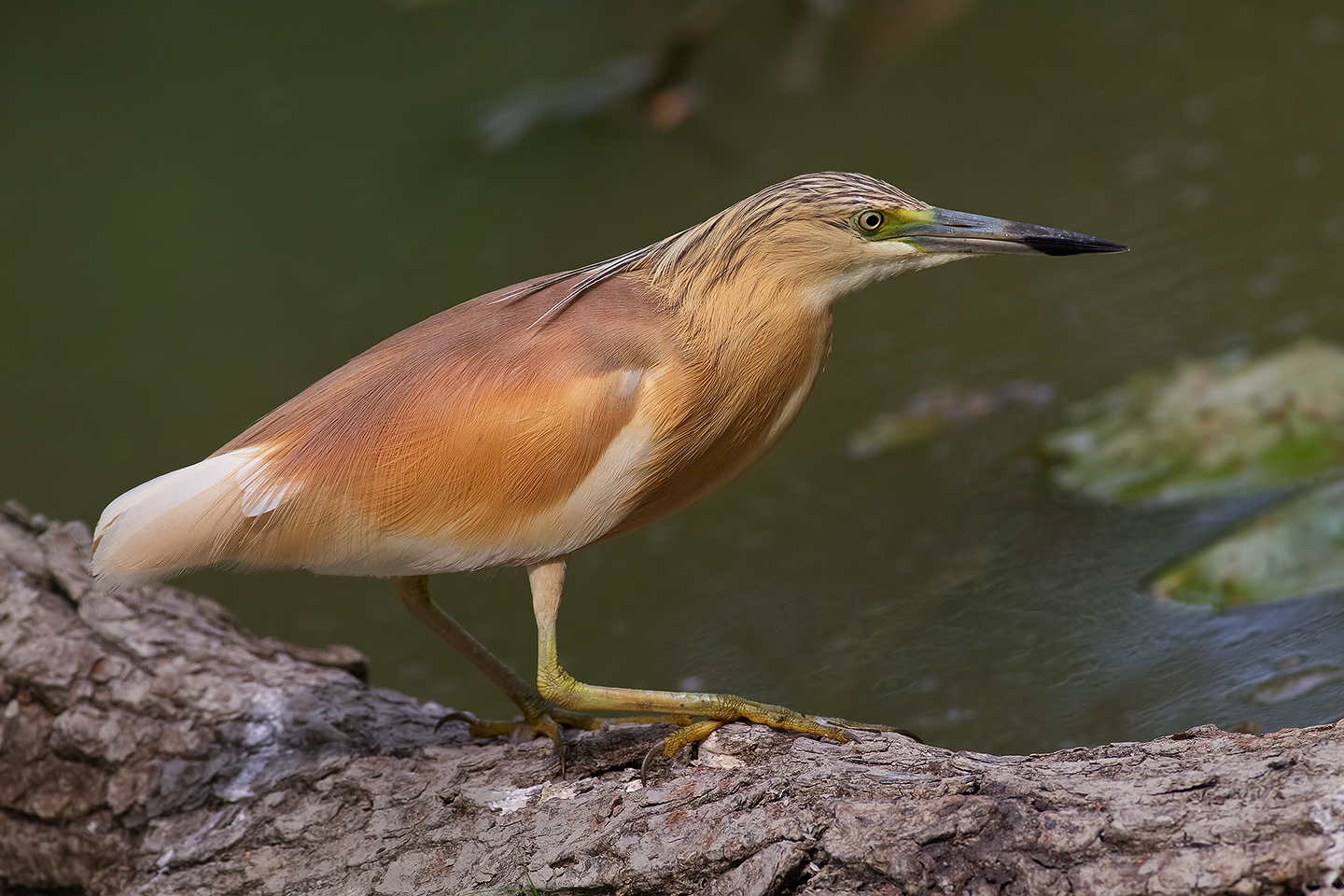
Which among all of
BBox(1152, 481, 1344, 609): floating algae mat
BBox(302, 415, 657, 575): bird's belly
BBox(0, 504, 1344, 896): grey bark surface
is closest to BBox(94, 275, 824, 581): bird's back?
BBox(302, 415, 657, 575): bird's belly

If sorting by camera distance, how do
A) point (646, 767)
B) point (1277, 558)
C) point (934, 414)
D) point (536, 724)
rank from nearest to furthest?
point (646, 767)
point (536, 724)
point (1277, 558)
point (934, 414)

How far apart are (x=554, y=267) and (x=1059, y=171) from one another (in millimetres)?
2674

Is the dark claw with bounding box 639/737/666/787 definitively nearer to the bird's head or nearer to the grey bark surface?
the grey bark surface

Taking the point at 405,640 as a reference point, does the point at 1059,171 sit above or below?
above

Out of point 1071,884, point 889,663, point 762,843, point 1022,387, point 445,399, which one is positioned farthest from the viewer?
point 1022,387

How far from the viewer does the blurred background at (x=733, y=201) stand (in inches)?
152

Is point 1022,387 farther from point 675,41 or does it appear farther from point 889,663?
point 675,41

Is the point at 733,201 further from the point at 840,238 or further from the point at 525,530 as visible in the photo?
the point at 525,530

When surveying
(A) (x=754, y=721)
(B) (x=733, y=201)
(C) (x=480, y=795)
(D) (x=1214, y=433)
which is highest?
(B) (x=733, y=201)

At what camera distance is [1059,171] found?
255 inches

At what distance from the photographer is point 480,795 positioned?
2.73 m

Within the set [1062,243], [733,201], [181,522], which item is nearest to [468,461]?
[181,522]

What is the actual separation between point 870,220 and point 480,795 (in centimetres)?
152

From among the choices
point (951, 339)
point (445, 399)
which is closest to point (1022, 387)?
point (951, 339)
